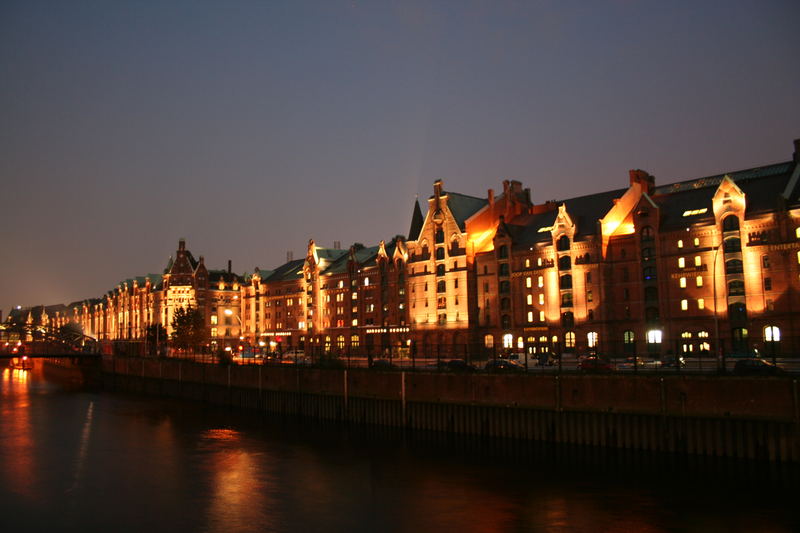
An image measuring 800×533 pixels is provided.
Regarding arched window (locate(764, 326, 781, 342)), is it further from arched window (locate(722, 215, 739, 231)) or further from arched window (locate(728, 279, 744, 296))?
arched window (locate(722, 215, 739, 231))

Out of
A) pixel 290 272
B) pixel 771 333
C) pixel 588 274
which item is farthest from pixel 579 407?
pixel 290 272

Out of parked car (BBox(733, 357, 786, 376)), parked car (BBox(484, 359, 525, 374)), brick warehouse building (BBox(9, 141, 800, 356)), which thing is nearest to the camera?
parked car (BBox(733, 357, 786, 376))

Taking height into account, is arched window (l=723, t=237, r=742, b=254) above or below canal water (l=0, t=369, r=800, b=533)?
above

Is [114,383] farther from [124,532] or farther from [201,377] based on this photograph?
[124,532]

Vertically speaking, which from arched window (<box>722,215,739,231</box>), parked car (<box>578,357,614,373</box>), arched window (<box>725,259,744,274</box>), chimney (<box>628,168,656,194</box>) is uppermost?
chimney (<box>628,168,656,194</box>)

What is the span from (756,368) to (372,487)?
23967 mm

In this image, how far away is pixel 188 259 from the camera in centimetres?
19462

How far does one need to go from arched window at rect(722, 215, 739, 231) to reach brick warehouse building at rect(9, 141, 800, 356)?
0.17 m

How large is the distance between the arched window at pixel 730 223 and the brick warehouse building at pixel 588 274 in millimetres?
166

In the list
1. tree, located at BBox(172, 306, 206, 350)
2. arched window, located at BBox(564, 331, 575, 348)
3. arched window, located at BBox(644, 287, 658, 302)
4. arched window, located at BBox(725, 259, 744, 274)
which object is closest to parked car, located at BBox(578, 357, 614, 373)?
arched window, located at BBox(725, 259, 744, 274)

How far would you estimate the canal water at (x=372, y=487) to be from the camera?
3059 centimetres

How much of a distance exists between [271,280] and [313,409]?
4322 inches

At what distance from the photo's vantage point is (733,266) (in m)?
84.1

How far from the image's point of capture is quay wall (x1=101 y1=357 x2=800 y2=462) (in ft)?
115
